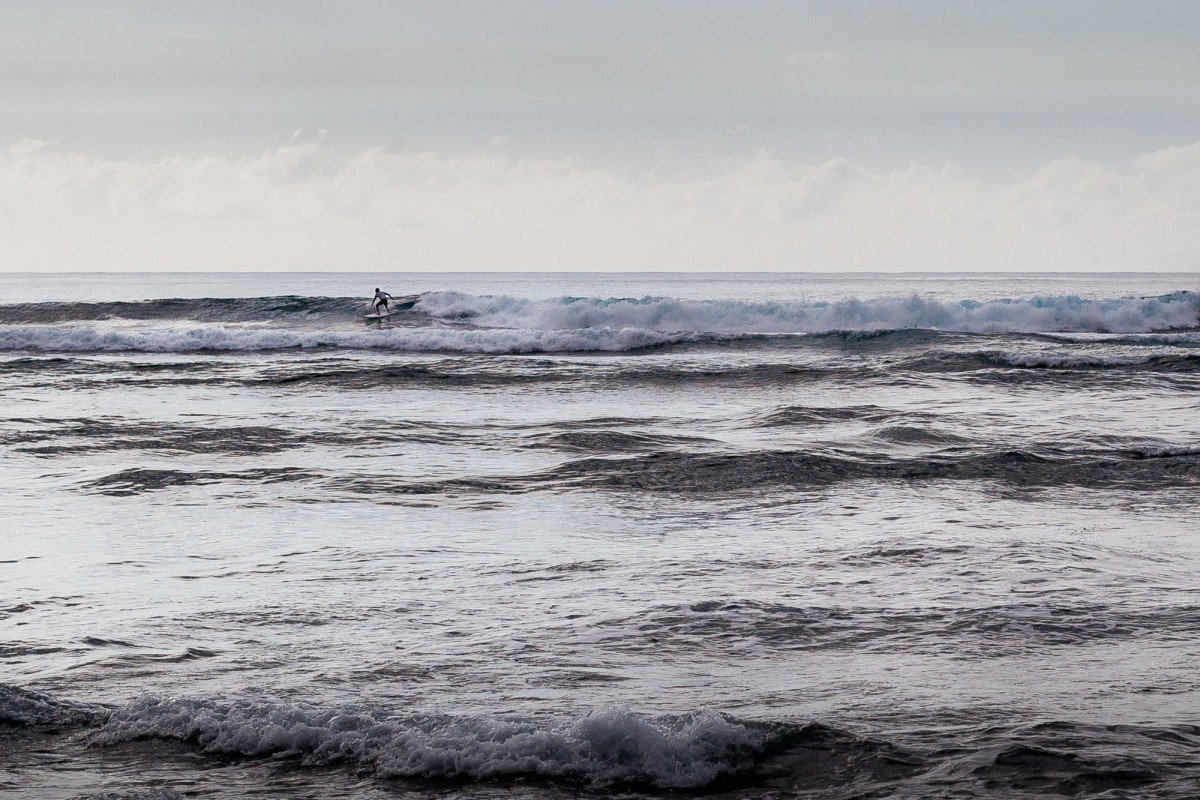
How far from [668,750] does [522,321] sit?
28918 mm

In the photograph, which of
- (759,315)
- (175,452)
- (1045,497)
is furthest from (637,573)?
(759,315)

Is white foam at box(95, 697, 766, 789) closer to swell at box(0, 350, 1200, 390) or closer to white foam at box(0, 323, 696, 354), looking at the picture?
swell at box(0, 350, 1200, 390)

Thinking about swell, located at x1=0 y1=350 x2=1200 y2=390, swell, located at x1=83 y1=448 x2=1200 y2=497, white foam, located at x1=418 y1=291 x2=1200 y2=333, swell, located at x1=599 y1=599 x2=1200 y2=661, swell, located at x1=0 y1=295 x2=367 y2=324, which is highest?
swell, located at x1=0 y1=295 x2=367 y2=324

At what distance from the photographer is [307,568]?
19.4 feet

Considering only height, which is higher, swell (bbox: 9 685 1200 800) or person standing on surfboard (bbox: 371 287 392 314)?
person standing on surfboard (bbox: 371 287 392 314)

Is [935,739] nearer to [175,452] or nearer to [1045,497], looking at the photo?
[1045,497]

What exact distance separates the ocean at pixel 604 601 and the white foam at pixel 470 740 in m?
0.01

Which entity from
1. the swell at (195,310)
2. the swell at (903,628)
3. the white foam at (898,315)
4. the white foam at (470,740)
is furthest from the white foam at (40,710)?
the swell at (195,310)

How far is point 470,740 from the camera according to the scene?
11.2 feet

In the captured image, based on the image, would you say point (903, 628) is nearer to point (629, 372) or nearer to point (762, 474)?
point (762, 474)

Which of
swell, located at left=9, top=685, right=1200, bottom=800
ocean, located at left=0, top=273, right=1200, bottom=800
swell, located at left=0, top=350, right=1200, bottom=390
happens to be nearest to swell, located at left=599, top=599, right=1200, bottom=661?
ocean, located at left=0, top=273, right=1200, bottom=800

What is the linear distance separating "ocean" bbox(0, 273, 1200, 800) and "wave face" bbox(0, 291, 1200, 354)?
1081 cm

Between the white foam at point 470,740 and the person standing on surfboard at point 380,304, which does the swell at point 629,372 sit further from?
the person standing on surfboard at point 380,304

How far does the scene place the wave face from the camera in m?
24.7
